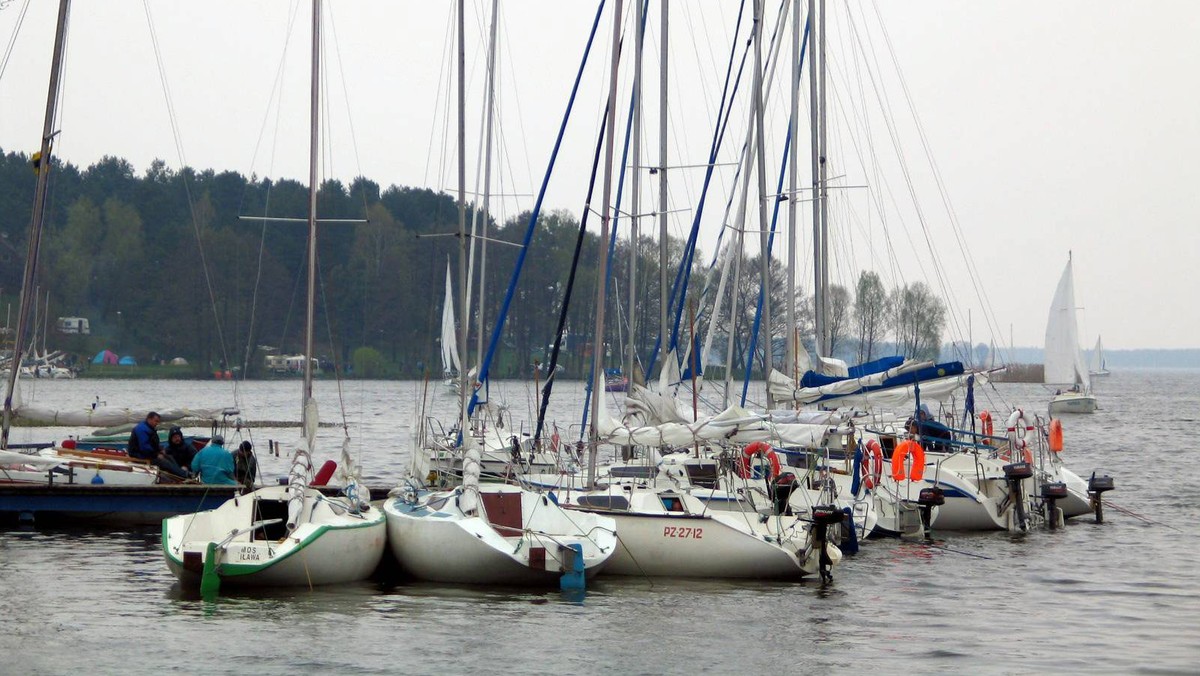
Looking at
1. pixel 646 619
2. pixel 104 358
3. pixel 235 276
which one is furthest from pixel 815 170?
pixel 104 358

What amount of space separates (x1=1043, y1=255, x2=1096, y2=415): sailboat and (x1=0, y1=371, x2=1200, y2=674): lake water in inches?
2789

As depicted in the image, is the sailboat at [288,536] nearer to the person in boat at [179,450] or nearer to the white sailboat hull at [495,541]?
Result: the white sailboat hull at [495,541]

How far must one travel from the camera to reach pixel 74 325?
130250mm

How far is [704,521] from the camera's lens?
855 inches

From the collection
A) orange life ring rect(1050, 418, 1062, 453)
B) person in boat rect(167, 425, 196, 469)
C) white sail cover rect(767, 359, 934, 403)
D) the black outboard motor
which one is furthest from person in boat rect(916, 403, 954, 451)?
person in boat rect(167, 425, 196, 469)

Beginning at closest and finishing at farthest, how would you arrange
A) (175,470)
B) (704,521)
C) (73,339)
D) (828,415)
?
(704,521) → (175,470) → (828,415) → (73,339)

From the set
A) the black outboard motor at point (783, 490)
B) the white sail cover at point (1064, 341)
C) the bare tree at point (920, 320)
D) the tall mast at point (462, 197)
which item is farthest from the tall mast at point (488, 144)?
the white sail cover at point (1064, 341)

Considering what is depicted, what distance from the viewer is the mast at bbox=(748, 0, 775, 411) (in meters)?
33.5

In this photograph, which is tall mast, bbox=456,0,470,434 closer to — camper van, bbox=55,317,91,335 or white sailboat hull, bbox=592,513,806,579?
white sailboat hull, bbox=592,513,806,579

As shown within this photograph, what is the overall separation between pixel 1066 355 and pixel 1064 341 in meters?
1.48

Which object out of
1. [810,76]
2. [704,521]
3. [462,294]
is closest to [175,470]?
[462,294]

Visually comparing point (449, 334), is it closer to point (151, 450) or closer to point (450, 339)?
point (450, 339)

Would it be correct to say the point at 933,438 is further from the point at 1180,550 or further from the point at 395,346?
the point at 395,346

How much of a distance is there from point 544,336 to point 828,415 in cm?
8790
